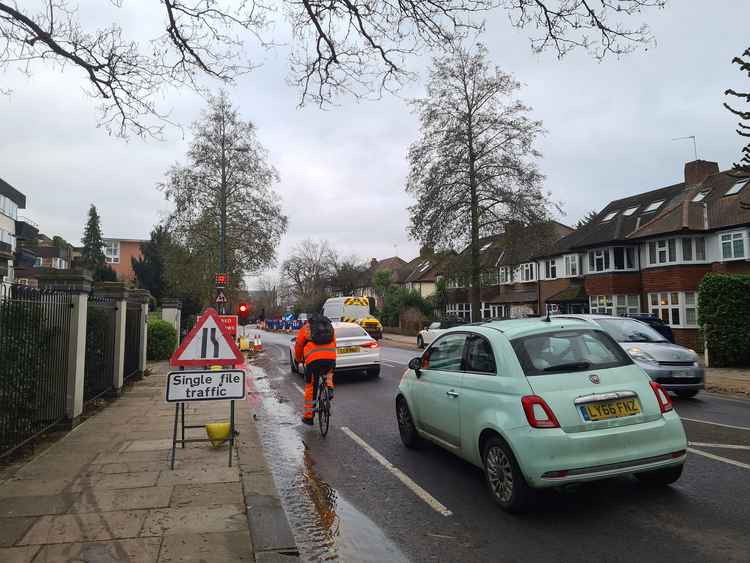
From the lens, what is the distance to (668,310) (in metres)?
28.4

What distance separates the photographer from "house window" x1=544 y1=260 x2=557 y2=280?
41219 mm

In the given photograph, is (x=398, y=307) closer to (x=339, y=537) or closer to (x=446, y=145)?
(x=446, y=145)

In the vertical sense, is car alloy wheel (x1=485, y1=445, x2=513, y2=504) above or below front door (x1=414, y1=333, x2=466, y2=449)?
below

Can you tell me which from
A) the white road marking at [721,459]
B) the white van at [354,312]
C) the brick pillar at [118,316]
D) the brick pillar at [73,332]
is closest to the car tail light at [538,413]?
the white road marking at [721,459]

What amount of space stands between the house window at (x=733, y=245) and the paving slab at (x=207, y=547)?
2802 cm

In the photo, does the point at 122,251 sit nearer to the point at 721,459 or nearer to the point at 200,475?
the point at 200,475

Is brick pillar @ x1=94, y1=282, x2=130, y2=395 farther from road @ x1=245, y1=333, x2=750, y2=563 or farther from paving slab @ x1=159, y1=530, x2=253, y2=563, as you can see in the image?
paving slab @ x1=159, y1=530, x2=253, y2=563

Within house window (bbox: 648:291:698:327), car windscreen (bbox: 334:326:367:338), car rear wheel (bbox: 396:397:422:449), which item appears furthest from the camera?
house window (bbox: 648:291:698:327)

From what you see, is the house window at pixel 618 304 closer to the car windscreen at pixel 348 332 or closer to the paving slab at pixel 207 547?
the car windscreen at pixel 348 332

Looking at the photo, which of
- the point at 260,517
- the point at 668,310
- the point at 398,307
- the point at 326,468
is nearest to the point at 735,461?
the point at 326,468

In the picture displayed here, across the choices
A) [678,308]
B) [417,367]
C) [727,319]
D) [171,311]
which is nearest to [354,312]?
[171,311]

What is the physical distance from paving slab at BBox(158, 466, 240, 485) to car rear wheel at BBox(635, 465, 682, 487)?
3.87 m

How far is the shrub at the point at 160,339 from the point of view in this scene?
20.0m

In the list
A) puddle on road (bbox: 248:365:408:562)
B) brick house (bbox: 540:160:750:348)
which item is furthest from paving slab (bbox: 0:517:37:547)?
brick house (bbox: 540:160:750:348)
